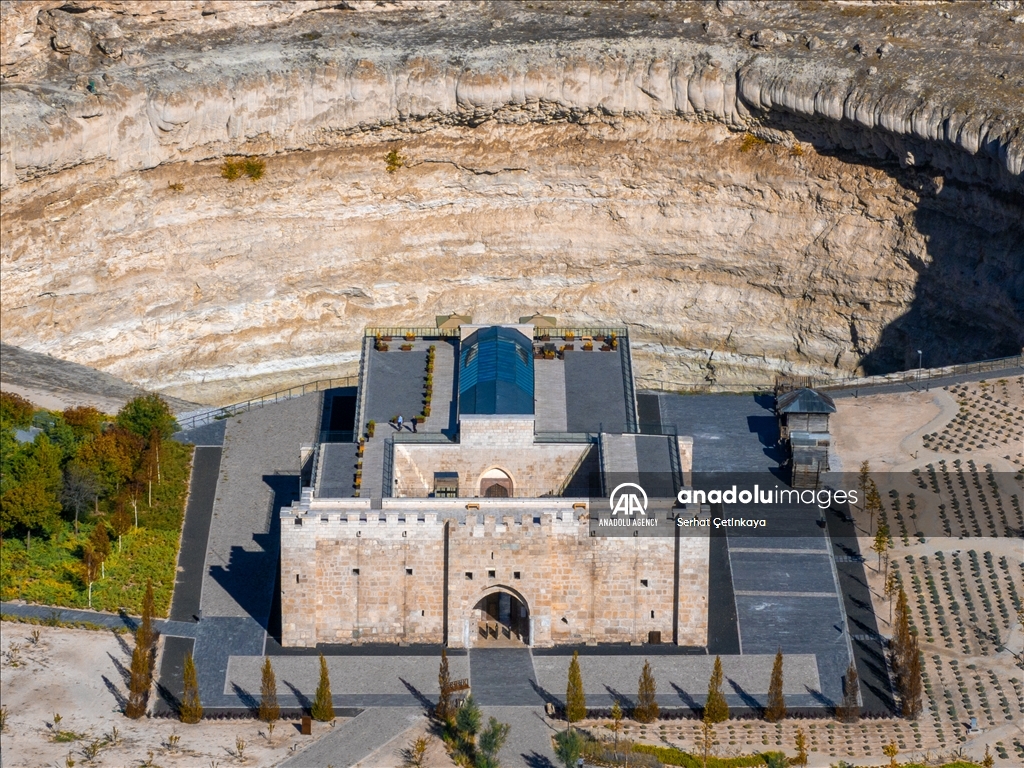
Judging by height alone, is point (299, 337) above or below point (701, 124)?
below

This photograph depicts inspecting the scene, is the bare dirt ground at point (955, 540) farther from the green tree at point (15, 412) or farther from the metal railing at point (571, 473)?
the green tree at point (15, 412)

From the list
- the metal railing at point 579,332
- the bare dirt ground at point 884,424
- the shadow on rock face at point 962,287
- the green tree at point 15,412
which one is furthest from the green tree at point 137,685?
the shadow on rock face at point 962,287

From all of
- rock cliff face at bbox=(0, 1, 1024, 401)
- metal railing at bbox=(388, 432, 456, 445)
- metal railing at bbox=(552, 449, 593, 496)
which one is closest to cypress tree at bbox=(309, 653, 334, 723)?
metal railing at bbox=(388, 432, 456, 445)

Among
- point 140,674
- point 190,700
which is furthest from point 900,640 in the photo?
point 140,674

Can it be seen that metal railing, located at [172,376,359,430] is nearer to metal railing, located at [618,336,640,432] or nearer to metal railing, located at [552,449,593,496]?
metal railing, located at [618,336,640,432]

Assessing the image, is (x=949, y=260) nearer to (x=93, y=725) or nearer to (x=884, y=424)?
(x=884, y=424)

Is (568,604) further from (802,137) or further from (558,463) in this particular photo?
(802,137)

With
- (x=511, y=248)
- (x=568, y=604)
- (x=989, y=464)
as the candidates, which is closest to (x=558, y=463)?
(x=568, y=604)
